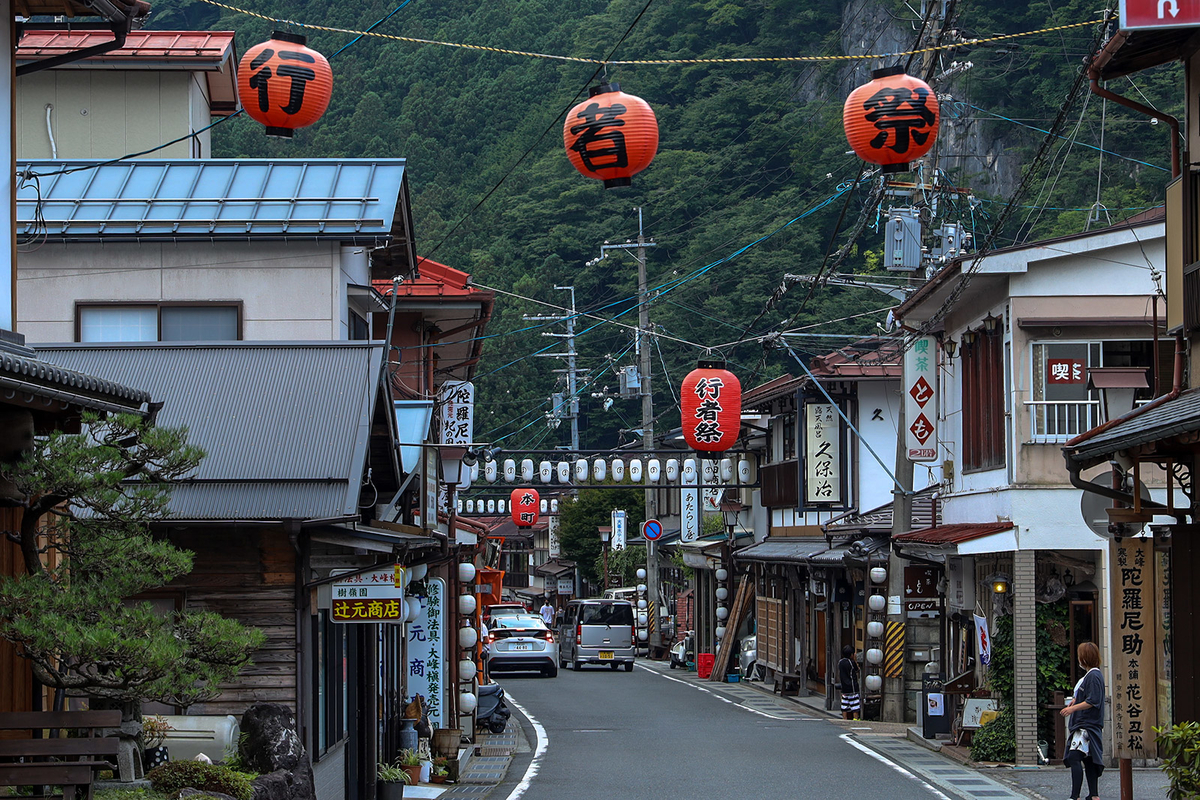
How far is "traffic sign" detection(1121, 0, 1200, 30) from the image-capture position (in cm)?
1133

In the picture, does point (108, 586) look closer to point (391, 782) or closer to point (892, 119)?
point (892, 119)

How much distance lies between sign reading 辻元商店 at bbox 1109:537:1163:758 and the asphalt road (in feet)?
9.91

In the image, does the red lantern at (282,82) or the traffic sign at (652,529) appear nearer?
the red lantern at (282,82)

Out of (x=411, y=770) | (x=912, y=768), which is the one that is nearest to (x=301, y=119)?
(x=411, y=770)

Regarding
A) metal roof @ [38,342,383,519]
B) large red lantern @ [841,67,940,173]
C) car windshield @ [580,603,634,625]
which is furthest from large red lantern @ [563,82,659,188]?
car windshield @ [580,603,634,625]

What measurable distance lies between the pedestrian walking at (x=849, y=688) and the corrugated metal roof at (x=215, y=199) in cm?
1528

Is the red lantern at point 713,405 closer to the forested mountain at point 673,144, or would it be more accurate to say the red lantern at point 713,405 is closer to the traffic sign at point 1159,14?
the forested mountain at point 673,144

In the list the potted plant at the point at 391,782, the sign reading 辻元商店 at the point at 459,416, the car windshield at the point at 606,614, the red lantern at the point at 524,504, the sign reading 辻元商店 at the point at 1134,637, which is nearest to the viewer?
the sign reading 辻元商店 at the point at 1134,637

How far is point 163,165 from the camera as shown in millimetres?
18000

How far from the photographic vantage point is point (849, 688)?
28047 mm

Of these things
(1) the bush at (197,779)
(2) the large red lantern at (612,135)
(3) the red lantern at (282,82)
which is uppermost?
(3) the red lantern at (282,82)

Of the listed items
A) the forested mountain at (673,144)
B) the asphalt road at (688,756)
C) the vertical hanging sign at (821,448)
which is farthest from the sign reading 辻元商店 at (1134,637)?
the forested mountain at (673,144)

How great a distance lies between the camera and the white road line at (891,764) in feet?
56.3

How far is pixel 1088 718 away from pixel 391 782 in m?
8.34
